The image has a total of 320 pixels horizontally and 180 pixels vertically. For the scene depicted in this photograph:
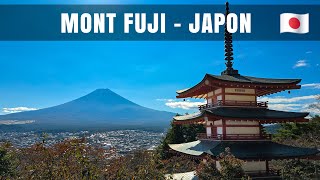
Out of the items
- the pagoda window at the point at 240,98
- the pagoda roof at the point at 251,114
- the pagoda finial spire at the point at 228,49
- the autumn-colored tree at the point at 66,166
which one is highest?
the pagoda finial spire at the point at 228,49

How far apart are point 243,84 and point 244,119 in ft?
6.11

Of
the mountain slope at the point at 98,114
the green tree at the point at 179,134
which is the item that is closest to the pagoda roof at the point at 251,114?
the green tree at the point at 179,134

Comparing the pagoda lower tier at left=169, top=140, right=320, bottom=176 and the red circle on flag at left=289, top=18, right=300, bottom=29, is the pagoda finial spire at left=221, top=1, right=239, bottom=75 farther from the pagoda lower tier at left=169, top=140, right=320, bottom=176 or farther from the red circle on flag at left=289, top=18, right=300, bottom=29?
the pagoda lower tier at left=169, top=140, right=320, bottom=176

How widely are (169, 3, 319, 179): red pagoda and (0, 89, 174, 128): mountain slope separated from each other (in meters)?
101

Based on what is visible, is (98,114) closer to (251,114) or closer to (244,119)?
(251,114)

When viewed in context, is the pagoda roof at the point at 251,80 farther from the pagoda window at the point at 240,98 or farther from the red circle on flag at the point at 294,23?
the red circle on flag at the point at 294,23

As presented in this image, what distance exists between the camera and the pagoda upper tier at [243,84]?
1790 centimetres

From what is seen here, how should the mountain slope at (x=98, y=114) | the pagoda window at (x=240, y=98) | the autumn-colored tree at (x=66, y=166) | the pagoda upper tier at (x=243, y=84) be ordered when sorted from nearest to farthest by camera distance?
the autumn-colored tree at (x=66, y=166), the pagoda upper tier at (x=243, y=84), the pagoda window at (x=240, y=98), the mountain slope at (x=98, y=114)

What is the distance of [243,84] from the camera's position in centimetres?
1825

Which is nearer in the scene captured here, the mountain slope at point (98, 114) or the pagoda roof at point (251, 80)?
the pagoda roof at point (251, 80)

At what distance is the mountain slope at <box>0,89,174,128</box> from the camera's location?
127 m

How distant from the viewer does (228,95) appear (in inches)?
733

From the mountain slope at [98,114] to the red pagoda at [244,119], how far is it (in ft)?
330

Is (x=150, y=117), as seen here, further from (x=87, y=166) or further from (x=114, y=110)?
(x=87, y=166)
